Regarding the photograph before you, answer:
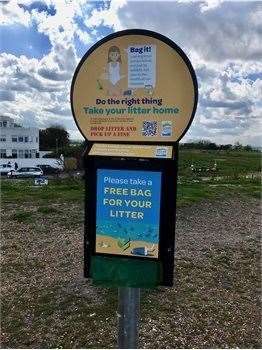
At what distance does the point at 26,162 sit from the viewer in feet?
197

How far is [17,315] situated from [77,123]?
3.63 m

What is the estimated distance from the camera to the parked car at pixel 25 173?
46844 millimetres

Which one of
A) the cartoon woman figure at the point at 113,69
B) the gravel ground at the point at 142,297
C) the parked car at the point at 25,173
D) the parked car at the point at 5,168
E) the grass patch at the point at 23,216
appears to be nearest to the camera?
the cartoon woman figure at the point at 113,69

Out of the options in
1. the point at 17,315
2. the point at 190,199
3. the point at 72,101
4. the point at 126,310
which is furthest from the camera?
the point at 190,199

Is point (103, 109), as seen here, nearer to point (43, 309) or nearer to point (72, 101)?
point (72, 101)

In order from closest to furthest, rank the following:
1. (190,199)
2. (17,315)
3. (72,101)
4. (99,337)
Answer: (72,101) → (99,337) → (17,315) → (190,199)

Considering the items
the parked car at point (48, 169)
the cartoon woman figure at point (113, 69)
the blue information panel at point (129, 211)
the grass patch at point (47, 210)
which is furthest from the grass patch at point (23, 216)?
the parked car at point (48, 169)

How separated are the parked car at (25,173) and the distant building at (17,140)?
27920 mm

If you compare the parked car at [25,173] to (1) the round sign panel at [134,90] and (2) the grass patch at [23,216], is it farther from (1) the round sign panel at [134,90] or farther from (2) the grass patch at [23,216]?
(1) the round sign panel at [134,90]

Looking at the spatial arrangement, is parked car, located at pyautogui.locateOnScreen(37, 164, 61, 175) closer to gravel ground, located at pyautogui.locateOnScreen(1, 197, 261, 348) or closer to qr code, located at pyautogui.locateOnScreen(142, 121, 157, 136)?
gravel ground, located at pyautogui.locateOnScreen(1, 197, 261, 348)

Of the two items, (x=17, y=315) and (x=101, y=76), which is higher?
(x=101, y=76)

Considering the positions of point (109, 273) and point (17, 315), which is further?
point (17, 315)

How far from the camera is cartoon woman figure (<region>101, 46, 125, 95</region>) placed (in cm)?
313

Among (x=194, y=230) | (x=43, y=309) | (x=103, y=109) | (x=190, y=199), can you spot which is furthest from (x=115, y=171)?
(x=190, y=199)
